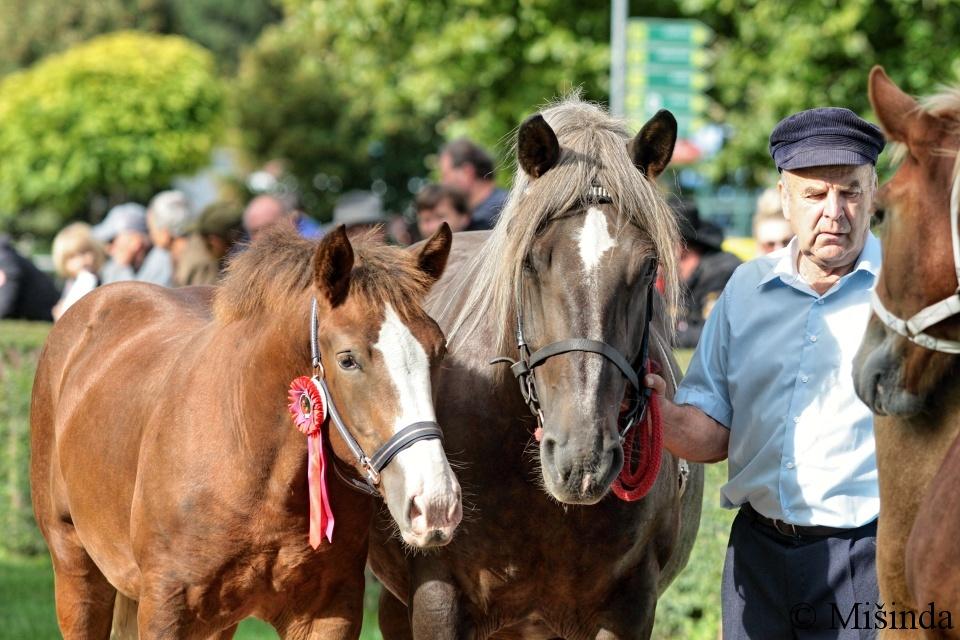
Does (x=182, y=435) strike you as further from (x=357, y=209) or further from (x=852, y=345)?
(x=357, y=209)

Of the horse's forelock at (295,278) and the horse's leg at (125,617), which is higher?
the horse's forelock at (295,278)

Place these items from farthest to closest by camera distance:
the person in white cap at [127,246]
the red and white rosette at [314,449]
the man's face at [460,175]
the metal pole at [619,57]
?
the metal pole at [619,57] → the person in white cap at [127,246] → the man's face at [460,175] → the red and white rosette at [314,449]

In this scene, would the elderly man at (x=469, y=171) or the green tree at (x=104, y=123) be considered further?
the green tree at (x=104, y=123)

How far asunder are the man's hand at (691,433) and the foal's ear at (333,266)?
3.38ft

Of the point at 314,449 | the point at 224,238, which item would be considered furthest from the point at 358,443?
the point at 224,238

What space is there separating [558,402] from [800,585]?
1.05 metres

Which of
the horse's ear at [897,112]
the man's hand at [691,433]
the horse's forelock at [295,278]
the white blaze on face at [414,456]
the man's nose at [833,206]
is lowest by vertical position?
the man's hand at [691,433]

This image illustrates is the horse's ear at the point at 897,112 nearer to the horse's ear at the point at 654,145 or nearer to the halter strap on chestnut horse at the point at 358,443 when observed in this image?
the horse's ear at the point at 654,145

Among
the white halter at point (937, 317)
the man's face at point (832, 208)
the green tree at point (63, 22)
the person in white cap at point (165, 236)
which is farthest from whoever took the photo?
the green tree at point (63, 22)

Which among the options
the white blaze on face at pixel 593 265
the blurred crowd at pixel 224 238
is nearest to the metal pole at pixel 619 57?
the blurred crowd at pixel 224 238

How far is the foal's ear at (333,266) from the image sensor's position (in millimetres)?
3592

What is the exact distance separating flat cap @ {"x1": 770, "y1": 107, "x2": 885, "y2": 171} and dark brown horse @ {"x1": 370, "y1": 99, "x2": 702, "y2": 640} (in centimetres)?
38

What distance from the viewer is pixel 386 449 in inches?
137

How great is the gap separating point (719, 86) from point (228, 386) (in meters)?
11.6
